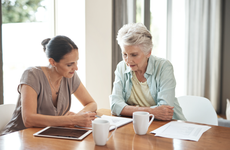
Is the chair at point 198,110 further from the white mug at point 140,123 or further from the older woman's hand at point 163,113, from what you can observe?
the white mug at point 140,123

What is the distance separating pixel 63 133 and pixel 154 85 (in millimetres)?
792

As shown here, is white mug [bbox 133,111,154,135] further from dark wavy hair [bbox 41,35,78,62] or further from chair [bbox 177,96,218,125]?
chair [bbox 177,96,218,125]

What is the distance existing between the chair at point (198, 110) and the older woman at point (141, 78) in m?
0.18

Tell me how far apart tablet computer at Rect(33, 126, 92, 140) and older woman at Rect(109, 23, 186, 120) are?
44 centimetres

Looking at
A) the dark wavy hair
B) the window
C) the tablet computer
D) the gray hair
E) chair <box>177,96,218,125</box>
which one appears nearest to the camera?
the tablet computer

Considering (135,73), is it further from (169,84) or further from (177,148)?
(177,148)

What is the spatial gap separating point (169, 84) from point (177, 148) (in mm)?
720

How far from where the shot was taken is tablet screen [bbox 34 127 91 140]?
108cm

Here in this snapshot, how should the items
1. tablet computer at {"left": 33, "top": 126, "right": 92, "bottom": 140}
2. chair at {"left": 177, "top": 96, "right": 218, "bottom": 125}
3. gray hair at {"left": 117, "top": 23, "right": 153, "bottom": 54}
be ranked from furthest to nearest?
chair at {"left": 177, "top": 96, "right": 218, "bottom": 125}
gray hair at {"left": 117, "top": 23, "right": 153, "bottom": 54}
tablet computer at {"left": 33, "top": 126, "right": 92, "bottom": 140}

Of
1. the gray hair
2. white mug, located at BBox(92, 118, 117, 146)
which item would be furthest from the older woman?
white mug, located at BBox(92, 118, 117, 146)

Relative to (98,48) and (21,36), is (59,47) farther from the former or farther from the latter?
(98,48)

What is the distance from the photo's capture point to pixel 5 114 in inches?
62.3

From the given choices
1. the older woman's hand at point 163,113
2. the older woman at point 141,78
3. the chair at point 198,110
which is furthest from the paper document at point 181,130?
the chair at point 198,110

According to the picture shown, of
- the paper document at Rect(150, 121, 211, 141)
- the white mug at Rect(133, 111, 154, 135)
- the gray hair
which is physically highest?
the gray hair
